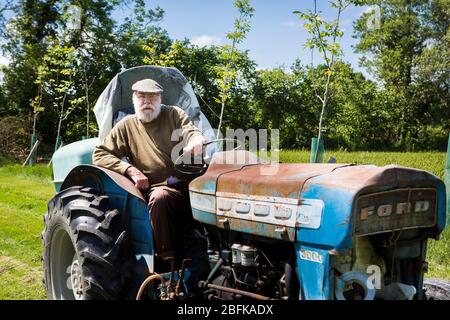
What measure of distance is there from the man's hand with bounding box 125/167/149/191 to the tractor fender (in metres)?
0.03

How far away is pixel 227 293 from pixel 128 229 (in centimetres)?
87

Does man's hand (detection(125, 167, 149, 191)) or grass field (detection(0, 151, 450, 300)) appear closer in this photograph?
man's hand (detection(125, 167, 149, 191))

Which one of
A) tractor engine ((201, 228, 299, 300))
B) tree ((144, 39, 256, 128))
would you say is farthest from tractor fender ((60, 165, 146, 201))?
tree ((144, 39, 256, 128))

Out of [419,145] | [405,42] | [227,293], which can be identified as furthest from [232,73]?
[405,42]

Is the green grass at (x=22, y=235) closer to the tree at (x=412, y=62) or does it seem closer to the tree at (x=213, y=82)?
the tree at (x=213, y=82)

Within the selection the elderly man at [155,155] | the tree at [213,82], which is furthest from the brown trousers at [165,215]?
the tree at [213,82]

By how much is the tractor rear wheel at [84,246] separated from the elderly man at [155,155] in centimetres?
26

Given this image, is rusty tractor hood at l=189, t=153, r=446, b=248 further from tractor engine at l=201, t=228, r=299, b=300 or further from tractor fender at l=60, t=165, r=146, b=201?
tractor fender at l=60, t=165, r=146, b=201

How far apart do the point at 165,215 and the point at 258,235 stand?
75 centimetres

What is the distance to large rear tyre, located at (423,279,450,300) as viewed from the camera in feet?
12.5

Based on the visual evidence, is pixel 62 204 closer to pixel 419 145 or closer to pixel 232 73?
pixel 232 73

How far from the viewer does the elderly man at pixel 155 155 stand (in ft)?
12.1

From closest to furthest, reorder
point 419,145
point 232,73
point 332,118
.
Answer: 1. point 232,73
2. point 332,118
3. point 419,145

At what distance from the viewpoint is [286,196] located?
2975 millimetres
